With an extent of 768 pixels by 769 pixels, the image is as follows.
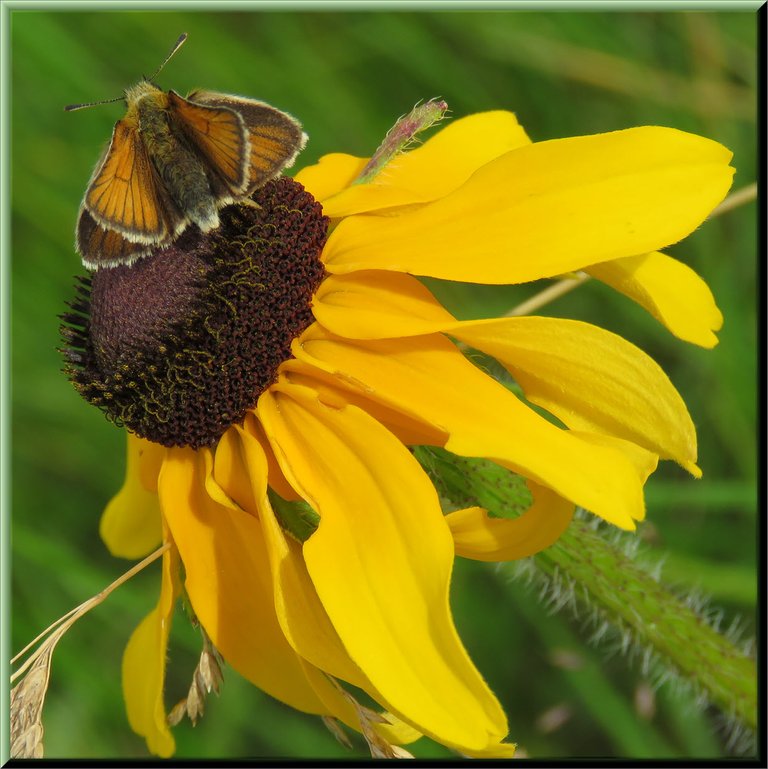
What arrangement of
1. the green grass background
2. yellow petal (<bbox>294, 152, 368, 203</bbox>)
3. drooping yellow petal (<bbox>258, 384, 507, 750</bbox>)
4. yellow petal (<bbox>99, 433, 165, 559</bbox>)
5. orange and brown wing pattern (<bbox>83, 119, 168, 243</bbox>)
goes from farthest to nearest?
the green grass background < yellow petal (<bbox>99, 433, 165, 559</bbox>) < yellow petal (<bbox>294, 152, 368, 203</bbox>) < orange and brown wing pattern (<bbox>83, 119, 168, 243</bbox>) < drooping yellow petal (<bbox>258, 384, 507, 750</bbox>)

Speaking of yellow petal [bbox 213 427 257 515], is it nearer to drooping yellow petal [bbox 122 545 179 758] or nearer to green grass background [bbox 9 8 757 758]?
drooping yellow petal [bbox 122 545 179 758]

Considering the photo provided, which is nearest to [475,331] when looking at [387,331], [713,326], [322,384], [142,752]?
[387,331]

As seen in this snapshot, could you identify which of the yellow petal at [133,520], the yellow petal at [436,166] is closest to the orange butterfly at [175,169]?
the yellow petal at [436,166]

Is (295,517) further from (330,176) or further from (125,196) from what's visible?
(330,176)

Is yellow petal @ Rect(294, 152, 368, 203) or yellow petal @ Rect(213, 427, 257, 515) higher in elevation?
yellow petal @ Rect(294, 152, 368, 203)

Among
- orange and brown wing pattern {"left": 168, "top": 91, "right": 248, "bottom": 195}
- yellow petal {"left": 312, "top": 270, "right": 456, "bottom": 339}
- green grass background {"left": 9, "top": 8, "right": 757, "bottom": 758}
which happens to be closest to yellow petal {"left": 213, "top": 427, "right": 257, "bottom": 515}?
A: yellow petal {"left": 312, "top": 270, "right": 456, "bottom": 339}

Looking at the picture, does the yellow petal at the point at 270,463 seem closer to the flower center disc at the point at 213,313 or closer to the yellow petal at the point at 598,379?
the flower center disc at the point at 213,313

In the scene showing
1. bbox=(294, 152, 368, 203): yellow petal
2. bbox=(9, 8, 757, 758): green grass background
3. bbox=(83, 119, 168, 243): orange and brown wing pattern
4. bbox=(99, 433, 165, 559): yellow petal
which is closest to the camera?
bbox=(83, 119, 168, 243): orange and brown wing pattern
